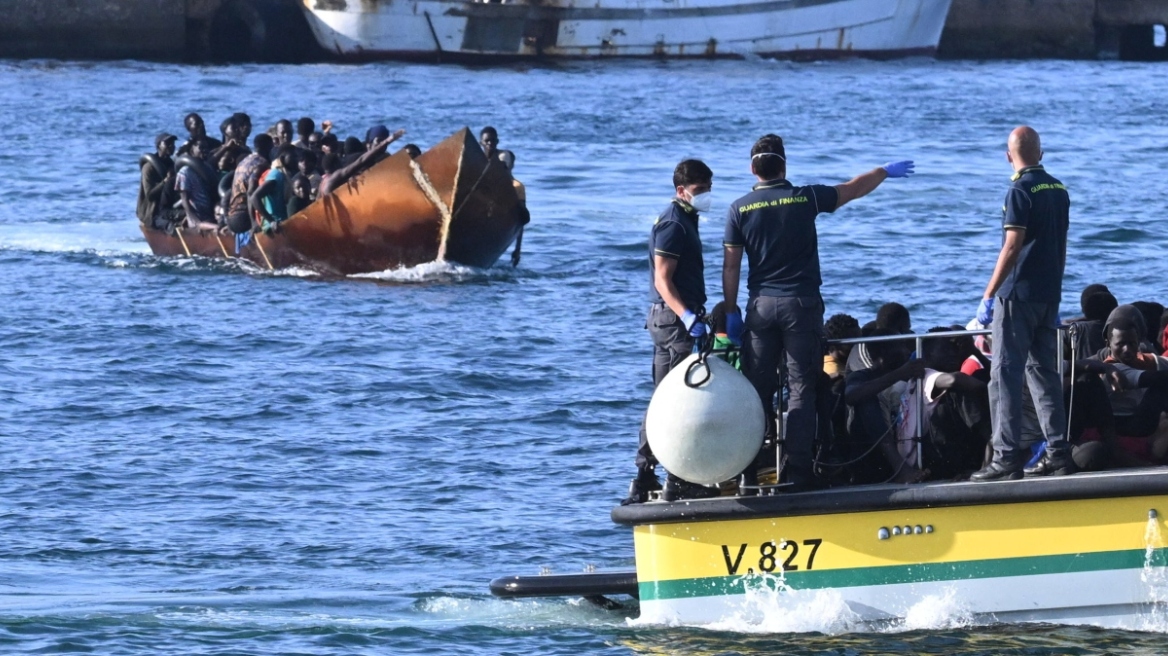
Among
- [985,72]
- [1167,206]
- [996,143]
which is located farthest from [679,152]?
[985,72]

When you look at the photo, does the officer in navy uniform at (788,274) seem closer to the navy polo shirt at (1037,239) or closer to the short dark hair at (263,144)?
the navy polo shirt at (1037,239)

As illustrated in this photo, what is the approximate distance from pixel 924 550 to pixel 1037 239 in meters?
1.43

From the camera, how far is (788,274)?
318 inches

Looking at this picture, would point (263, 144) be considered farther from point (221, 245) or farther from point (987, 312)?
point (987, 312)

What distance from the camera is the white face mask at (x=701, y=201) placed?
324 inches

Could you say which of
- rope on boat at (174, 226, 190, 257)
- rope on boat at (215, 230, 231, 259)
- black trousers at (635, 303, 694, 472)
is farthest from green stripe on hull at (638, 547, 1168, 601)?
rope on boat at (174, 226, 190, 257)

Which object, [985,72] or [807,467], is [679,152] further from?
[807,467]

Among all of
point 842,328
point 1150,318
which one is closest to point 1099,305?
point 1150,318

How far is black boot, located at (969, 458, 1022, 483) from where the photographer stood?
25.8 feet

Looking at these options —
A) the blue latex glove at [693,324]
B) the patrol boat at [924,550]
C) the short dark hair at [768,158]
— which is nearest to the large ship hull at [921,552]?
the patrol boat at [924,550]

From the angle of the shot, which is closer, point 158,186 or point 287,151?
point 287,151

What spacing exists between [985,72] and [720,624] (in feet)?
155

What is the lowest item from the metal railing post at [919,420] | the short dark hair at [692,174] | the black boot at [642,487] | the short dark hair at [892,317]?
the black boot at [642,487]

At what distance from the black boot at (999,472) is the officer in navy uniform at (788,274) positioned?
737mm
